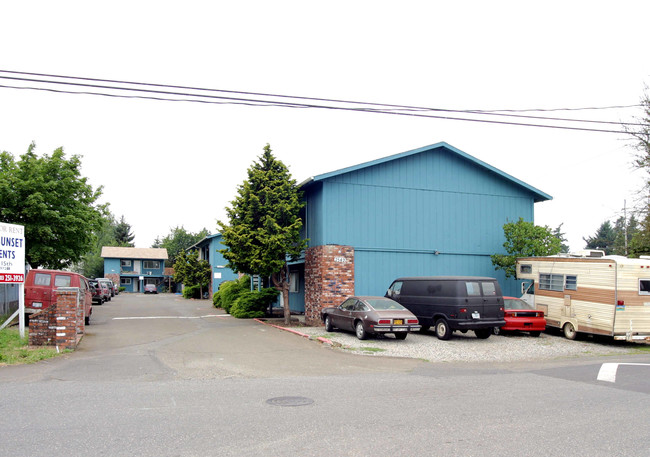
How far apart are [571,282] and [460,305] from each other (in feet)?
14.9

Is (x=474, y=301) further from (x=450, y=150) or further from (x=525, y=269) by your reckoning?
(x=450, y=150)

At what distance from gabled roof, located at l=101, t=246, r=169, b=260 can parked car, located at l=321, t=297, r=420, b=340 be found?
67.0 metres

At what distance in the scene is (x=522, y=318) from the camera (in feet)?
58.9

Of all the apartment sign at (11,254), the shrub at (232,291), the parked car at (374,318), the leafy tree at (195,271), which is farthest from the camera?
the leafy tree at (195,271)

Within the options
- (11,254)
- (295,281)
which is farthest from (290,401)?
(295,281)

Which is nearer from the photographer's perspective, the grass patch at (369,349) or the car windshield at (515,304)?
the grass patch at (369,349)

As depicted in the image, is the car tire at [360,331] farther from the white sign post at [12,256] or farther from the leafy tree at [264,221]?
the white sign post at [12,256]

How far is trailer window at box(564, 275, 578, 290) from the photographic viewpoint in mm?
17578

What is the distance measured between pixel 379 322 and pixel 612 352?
6910mm

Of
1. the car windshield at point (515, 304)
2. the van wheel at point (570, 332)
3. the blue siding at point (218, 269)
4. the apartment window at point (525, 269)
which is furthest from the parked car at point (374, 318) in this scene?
the blue siding at point (218, 269)

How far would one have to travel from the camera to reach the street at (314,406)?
231 inches

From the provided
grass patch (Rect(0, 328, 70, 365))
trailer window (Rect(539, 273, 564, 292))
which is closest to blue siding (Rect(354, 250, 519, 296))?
trailer window (Rect(539, 273, 564, 292))

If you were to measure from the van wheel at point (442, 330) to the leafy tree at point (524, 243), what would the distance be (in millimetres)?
6788

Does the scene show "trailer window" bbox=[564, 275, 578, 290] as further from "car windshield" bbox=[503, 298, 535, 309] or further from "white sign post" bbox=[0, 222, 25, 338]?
"white sign post" bbox=[0, 222, 25, 338]
